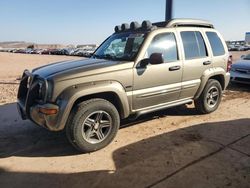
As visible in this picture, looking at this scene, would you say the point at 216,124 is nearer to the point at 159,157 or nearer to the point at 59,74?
the point at 159,157

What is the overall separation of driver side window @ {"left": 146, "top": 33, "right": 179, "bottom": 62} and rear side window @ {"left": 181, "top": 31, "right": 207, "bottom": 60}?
1.00 ft

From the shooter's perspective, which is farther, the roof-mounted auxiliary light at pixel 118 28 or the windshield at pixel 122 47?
the roof-mounted auxiliary light at pixel 118 28

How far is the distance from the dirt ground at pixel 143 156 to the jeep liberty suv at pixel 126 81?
0.42 meters

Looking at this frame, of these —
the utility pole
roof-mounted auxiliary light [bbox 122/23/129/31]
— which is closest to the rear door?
roof-mounted auxiliary light [bbox 122/23/129/31]

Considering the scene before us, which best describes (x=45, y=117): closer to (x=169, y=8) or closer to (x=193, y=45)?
(x=193, y=45)

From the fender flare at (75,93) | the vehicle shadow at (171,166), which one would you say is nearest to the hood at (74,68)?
the fender flare at (75,93)

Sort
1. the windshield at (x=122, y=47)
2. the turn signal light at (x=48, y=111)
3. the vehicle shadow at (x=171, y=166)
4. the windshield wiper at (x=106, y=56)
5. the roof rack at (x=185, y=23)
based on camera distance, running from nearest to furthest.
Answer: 1. the vehicle shadow at (x=171, y=166)
2. the turn signal light at (x=48, y=111)
3. the windshield at (x=122, y=47)
4. the windshield wiper at (x=106, y=56)
5. the roof rack at (x=185, y=23)

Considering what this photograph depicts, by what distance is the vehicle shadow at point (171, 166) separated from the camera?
3.49 metres

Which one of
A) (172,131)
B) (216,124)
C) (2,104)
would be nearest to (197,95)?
(216,124)

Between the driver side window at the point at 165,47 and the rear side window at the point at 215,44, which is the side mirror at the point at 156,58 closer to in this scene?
the driver side window at the point at 165,47

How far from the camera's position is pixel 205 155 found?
4.23 m

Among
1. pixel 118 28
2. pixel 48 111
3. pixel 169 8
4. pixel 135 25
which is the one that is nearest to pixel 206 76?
pixel 135 25

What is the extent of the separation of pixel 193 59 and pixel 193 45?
0.32 m

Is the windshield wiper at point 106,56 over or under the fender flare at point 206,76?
over
